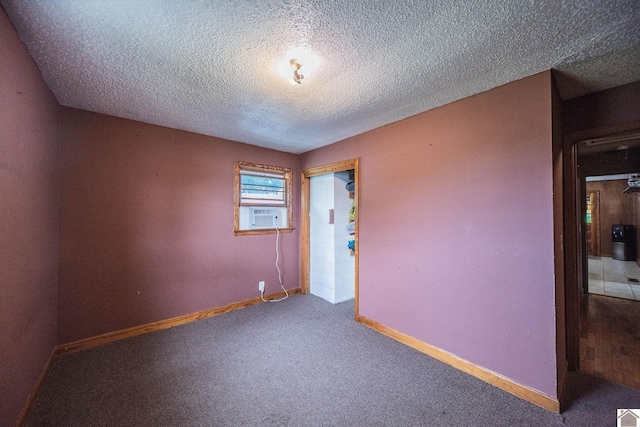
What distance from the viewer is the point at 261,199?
3770 mm

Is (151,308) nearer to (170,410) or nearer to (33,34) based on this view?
(170,410)

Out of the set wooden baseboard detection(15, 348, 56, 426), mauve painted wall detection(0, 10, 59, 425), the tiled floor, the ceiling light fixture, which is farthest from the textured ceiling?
the tiled floor

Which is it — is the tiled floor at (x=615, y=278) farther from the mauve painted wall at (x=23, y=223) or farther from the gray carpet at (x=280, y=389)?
the mauve painted wall at (x=23, y=223)

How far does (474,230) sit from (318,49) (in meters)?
1.87

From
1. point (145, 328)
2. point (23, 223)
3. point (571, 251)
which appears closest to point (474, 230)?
point (571, 251)

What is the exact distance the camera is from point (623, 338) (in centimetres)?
262

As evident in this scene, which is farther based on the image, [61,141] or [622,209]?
[622,209]

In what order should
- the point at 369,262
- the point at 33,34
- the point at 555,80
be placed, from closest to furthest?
1. the point at 33,34
2. the point at 555,80
3. the point at 369,262

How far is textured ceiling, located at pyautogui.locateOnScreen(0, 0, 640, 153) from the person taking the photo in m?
1.23

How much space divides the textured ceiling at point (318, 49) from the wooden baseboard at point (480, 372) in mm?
2310

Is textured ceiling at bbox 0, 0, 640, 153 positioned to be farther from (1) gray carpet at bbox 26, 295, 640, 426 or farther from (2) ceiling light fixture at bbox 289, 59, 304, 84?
(1) gray carpet at bbox 26, 295, 640, 426

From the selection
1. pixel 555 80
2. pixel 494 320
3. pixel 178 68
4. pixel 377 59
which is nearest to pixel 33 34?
pixel 178 68

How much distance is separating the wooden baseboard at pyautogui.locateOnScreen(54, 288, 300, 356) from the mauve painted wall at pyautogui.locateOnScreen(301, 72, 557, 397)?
6.22 feet

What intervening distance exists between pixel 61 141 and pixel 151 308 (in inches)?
75.5
